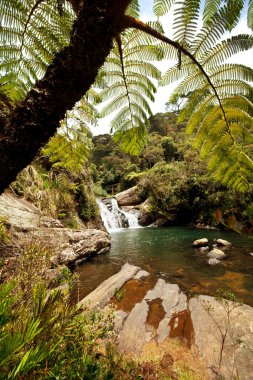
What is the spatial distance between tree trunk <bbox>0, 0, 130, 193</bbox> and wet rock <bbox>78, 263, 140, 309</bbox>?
3.20 metres

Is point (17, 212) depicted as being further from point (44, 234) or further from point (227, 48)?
point (227, 48)

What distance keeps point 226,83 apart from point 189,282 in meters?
5.32

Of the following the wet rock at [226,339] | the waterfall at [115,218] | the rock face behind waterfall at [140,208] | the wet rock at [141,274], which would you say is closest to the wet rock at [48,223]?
the wet rock at [141,274]

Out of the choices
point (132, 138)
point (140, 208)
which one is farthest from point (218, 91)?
point (140, 208)

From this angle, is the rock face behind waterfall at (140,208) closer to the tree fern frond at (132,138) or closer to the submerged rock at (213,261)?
the submerged rock at (213,261)

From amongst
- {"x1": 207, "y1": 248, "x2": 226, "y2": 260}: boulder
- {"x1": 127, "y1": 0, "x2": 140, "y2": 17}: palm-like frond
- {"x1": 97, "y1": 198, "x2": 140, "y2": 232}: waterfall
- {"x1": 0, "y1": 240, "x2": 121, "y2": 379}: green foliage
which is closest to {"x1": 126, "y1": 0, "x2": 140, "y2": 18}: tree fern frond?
{"x1": 127, "y1": 0, "x2": 140, "y2": 17}: palm-like frond

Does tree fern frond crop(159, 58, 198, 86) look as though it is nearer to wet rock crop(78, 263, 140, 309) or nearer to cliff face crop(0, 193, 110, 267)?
wet rock crop(78, 263, 140, 309)

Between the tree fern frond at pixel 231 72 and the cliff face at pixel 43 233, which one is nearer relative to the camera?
the tree fern frond at pixel 231 72

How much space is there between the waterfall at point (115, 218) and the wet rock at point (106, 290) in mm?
10025

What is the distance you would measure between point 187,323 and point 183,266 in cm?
330

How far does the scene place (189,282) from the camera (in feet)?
19.3

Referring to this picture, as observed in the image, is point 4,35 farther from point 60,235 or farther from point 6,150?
point 60,235

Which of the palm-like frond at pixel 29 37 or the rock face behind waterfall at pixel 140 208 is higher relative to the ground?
the palm-like frond at pixel 29 37

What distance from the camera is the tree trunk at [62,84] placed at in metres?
0.90
